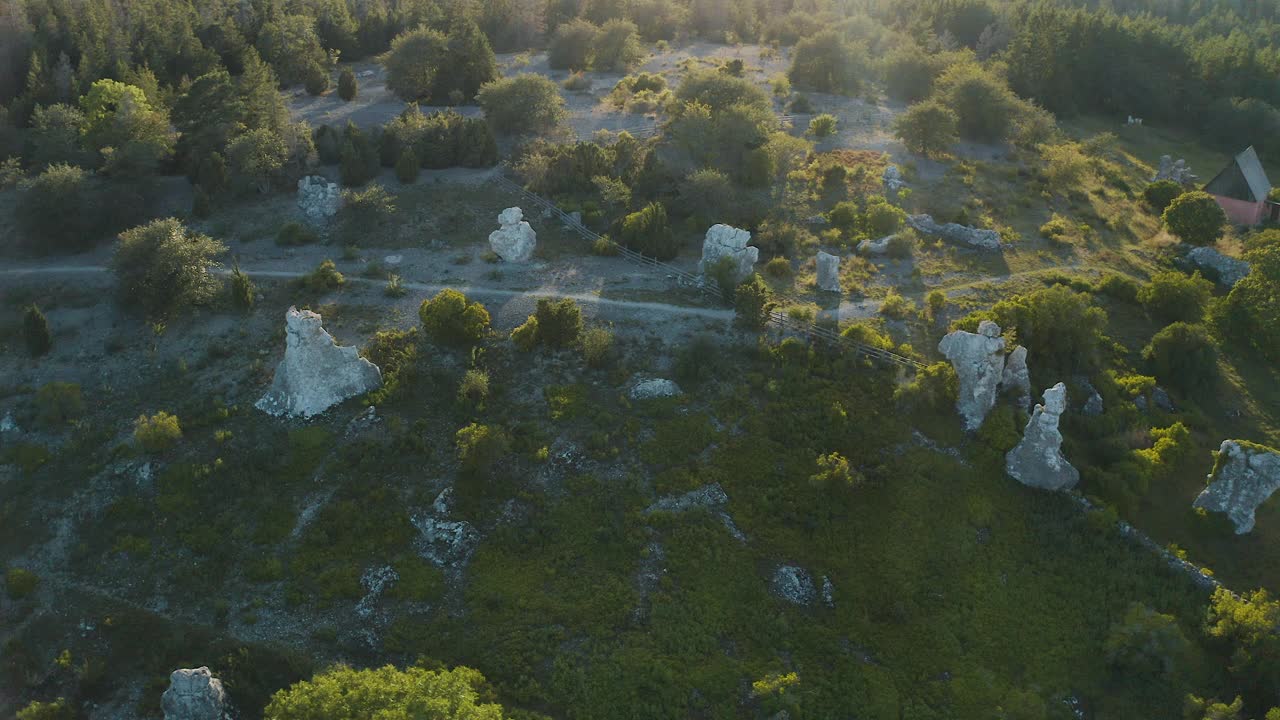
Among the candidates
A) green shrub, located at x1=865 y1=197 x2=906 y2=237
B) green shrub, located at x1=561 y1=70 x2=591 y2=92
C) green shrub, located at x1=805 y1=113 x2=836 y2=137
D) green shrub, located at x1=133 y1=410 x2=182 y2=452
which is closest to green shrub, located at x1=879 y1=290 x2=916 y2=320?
green shrub, located at x1=865 y1=197 x2=906 y2=237

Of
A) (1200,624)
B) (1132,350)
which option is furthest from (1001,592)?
(1132,350)

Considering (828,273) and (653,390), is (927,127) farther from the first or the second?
(653,390)

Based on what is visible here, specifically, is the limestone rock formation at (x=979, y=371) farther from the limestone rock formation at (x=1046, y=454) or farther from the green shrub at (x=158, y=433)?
the green shrub at (x=158, y=433)

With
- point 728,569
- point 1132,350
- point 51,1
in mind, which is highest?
point 51,1

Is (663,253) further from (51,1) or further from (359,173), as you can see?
(51,1)

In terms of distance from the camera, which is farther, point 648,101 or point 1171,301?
point 648,101

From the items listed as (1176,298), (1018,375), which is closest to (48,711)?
(1018,375)
